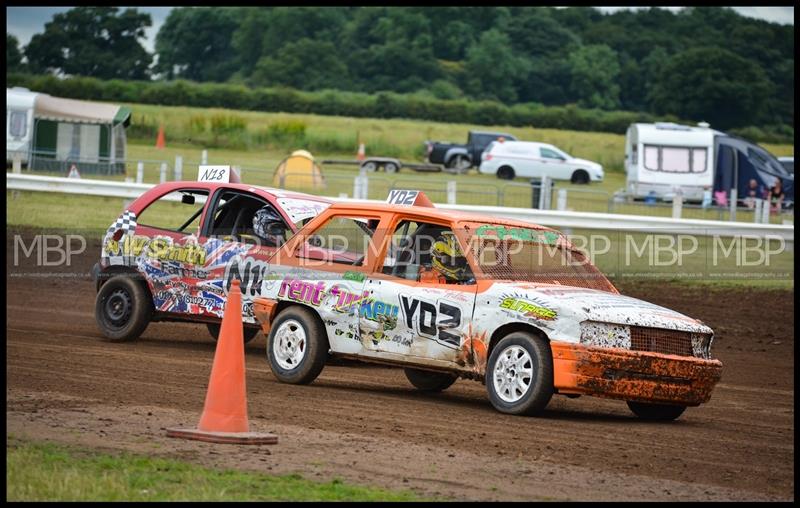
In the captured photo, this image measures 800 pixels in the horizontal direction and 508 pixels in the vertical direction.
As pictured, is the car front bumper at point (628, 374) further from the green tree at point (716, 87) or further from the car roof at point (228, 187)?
the green tree at point (716, 87)

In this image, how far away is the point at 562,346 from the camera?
33.8 ft

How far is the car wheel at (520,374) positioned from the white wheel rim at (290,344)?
1832 mm

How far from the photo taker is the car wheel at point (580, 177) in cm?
4875

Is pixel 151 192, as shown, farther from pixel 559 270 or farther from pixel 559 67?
pixel 559 67

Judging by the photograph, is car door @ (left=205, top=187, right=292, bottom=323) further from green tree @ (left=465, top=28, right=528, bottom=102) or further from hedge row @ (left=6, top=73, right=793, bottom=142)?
green tree @ (left=465, top=28, right=528, bottom=102)

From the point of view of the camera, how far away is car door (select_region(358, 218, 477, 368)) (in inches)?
435

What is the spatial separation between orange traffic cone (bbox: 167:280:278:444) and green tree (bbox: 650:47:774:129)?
7833cm

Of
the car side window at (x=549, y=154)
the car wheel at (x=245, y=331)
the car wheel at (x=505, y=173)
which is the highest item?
the car side window at (x=549, y=154)

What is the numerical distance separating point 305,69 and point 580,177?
1896 inches

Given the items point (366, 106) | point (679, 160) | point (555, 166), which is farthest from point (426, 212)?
point (366, 106)

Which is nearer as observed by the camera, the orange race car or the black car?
the orange race car

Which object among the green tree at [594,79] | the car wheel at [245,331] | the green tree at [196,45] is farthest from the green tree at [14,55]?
the car wheel at [245,331]

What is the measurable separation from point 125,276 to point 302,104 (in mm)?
57905

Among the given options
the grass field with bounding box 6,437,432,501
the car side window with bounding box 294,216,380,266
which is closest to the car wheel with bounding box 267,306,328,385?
the car side window with bounding box 294,216,380,266
